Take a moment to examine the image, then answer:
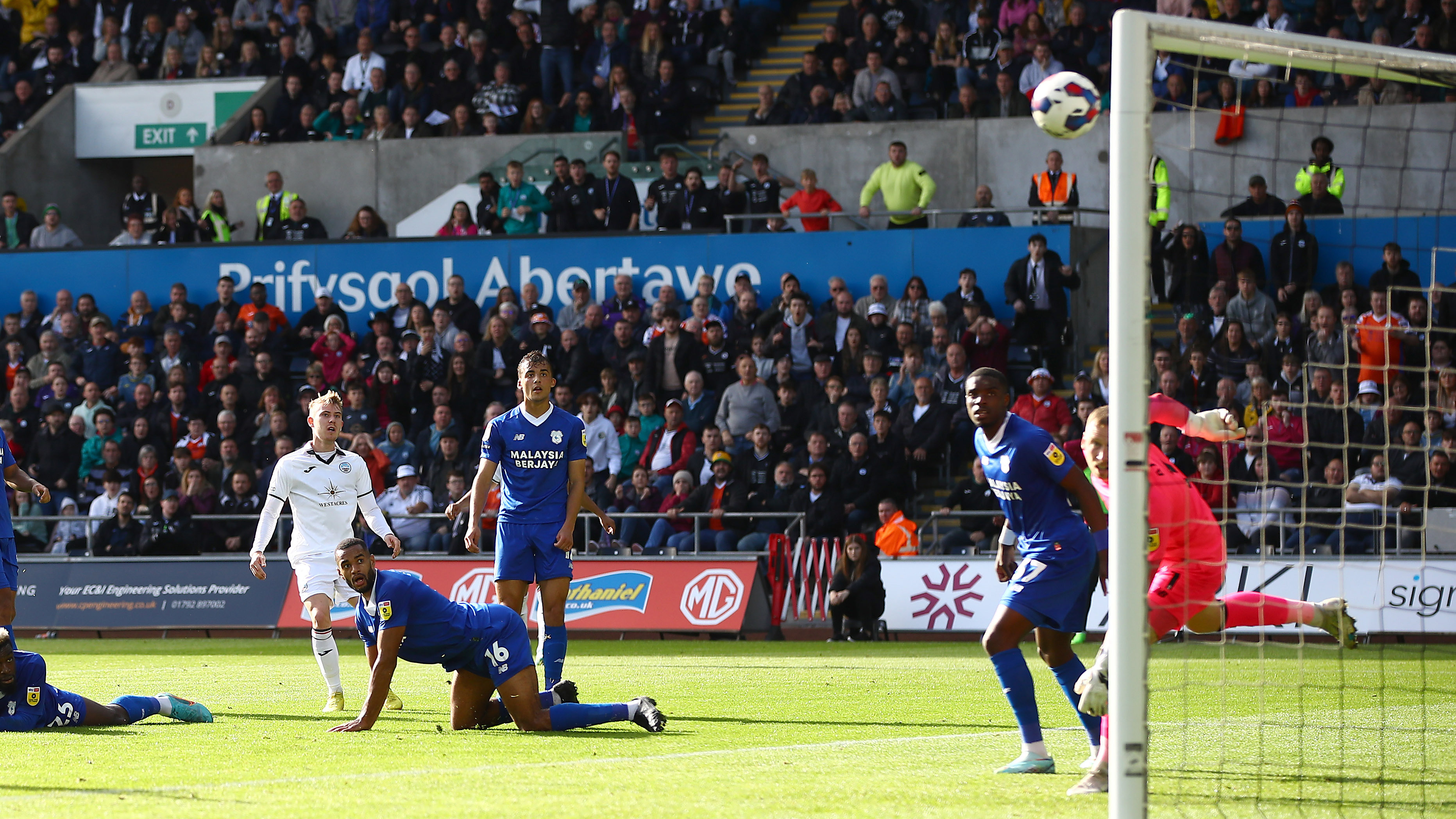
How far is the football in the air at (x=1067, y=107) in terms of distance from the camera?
721 centimetres

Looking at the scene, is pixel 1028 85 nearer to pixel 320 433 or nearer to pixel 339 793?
pixel 320 433

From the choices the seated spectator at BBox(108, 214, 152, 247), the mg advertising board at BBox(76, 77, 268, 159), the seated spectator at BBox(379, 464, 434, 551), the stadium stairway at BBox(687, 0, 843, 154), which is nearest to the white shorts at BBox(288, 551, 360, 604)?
the seated spectator at BBox(379, 464, 434, 551)

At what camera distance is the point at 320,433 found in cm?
1234

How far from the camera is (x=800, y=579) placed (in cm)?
2012

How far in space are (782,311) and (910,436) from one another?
2.80 m

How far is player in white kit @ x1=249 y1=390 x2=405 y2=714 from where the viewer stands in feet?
40.4

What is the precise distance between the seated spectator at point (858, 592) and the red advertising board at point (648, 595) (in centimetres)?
106

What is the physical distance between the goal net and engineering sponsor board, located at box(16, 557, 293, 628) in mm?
10891

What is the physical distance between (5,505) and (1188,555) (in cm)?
698

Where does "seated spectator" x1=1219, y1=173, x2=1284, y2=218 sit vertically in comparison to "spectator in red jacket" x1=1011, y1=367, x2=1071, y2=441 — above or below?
above

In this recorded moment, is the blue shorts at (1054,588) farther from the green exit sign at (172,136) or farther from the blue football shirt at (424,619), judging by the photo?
the green exit sign at (172,136)

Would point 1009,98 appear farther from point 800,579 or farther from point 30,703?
point 30,703

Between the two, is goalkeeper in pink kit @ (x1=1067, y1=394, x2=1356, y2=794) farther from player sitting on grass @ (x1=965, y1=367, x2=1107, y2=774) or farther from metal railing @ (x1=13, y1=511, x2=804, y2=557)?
metal railing @ (x1=13, y1=511, x2=804, y2=557)

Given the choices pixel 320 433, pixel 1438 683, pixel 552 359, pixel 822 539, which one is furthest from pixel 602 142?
pixel 1438 683
